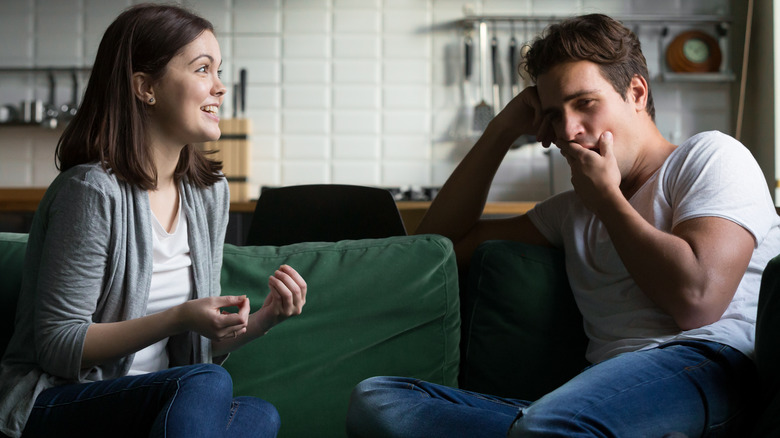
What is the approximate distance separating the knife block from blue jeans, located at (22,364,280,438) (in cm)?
275

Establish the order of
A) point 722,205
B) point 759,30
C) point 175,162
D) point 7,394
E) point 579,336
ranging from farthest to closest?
point 759,30
point 579,336
point 175,162
point 722,205
point 7,394

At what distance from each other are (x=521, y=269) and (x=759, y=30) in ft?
9.74

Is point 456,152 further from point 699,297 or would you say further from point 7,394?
point 7,394

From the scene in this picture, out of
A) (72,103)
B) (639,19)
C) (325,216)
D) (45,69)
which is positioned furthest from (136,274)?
(639,19)

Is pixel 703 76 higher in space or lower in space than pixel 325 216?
higher

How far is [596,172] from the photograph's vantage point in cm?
145

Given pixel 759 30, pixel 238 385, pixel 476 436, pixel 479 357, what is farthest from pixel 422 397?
pixel 759 30

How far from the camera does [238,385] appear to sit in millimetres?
1525

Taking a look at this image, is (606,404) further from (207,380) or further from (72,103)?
(72,103)

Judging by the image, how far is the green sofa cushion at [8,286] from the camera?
1505 millimetres

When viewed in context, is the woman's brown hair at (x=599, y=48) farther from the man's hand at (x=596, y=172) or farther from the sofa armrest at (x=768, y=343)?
the sofa armrest at (x=768, y=343)

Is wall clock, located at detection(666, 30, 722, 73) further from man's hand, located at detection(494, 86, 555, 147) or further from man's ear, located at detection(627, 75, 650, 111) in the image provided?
man's ear, located at detection(627, 75, 650, 111)

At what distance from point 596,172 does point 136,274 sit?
88 centimetres

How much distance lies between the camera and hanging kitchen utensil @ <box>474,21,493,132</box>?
3.93 meters
